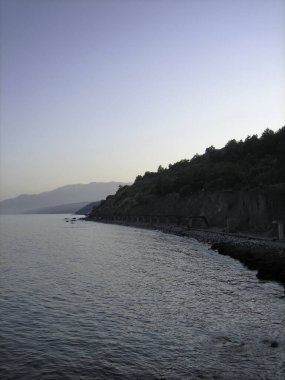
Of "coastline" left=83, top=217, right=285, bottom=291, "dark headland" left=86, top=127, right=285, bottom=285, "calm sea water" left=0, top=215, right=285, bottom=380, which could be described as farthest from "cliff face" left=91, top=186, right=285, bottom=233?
"calm sea water" left=0, top=215, right=285, bottom=380

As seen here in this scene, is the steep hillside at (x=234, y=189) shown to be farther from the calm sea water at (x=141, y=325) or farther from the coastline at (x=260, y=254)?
the calm sea water at (x=141, y=325)

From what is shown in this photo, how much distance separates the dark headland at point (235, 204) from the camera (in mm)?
41562

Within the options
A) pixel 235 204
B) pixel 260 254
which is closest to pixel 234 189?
pixel 235 204

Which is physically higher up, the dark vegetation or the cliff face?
the dark vegetation

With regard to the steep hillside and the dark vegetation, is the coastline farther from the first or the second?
the dark vegetation

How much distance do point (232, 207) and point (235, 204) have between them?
3.24ft

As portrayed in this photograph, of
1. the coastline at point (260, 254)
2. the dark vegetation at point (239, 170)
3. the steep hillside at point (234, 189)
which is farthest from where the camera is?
the dark vegetation at point (239, 170)

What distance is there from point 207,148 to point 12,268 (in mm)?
115325

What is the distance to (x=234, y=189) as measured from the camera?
7644cm

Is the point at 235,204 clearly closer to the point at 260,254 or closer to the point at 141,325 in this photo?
the point at 260,254

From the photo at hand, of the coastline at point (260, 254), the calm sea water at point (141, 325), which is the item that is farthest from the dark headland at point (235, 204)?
the calm sea water at point (141, 325)

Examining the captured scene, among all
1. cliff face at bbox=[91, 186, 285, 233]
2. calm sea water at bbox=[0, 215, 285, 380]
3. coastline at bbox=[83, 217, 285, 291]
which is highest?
cliff face at bbox=[91, 186, 285, 233]

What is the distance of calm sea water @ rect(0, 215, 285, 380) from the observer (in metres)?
13.7

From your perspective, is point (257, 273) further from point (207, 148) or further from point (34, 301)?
point (207, 148)
